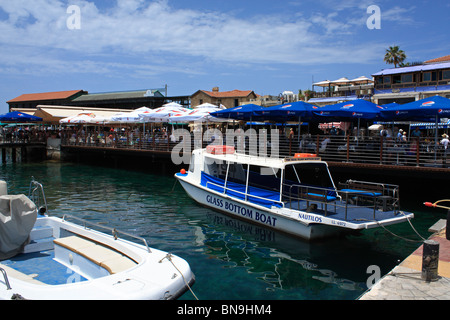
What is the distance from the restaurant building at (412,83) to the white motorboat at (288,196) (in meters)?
26.3

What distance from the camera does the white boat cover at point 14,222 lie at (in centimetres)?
748

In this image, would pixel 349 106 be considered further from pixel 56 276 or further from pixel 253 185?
pixel 56 276

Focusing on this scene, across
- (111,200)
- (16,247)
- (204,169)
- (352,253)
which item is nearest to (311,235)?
(352,253)

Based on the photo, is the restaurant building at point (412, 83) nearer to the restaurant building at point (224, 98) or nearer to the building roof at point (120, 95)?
the restaurant building at point (224, 98)

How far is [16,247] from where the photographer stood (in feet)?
26.0

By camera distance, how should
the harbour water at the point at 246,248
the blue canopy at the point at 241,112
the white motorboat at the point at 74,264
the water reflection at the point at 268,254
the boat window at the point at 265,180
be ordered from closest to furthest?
the white motorboat at the point at 74,264 → the harbour water at the point at 246,248 → the water reflection at the point at 268,254 → the boat window at the point at 265,180 → the blue canopy at the point at 241,112

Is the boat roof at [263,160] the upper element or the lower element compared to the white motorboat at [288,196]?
upper

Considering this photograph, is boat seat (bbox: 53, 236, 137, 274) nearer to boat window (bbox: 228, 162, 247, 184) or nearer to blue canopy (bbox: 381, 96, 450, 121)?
boat window (bbox: 228, 162, 247, 184)

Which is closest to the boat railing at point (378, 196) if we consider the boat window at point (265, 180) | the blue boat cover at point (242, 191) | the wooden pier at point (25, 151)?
the blue boat cover at point (242, 191)

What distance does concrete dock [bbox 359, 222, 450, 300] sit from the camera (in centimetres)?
615

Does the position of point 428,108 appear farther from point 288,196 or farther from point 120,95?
point 120,95

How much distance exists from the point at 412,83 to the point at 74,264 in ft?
130

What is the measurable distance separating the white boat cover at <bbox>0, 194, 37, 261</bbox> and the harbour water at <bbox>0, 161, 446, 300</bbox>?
148 inches
